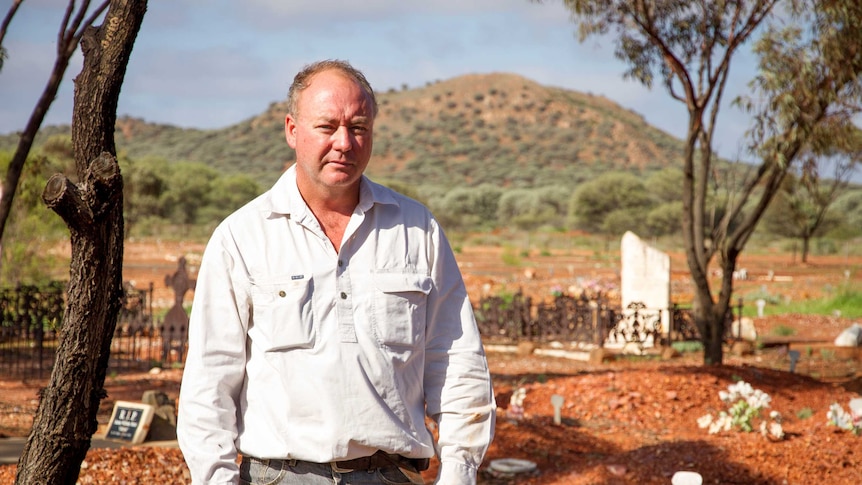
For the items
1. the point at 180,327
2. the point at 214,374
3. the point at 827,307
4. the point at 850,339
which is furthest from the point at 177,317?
the point at 827,307

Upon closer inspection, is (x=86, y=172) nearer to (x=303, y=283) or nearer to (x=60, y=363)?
(x=60, y=363)

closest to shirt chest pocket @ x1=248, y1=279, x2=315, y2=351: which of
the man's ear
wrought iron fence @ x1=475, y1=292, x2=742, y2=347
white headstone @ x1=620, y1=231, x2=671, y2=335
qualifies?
the man's ear

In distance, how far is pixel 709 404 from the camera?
8.95 metres

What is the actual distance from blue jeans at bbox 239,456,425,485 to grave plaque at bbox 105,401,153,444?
17.3ft

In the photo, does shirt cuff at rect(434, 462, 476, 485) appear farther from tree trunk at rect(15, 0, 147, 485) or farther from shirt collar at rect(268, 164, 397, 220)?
tree trunk at rect(15, 0, 147, 485)

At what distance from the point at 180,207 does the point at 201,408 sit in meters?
54.2

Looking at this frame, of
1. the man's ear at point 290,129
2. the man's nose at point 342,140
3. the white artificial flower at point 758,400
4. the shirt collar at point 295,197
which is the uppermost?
the man's ear at point 290,129

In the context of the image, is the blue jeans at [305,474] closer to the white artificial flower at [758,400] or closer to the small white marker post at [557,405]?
the white artificial flower at [758,400]

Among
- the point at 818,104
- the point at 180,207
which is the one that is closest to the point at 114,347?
the point at 818,104

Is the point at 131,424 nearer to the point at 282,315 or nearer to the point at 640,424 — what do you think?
the point at 640,424

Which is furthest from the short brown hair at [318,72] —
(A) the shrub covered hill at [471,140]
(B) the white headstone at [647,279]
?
(A) the shrub covered hill at [471,140]

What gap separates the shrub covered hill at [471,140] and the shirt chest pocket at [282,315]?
70.0 m

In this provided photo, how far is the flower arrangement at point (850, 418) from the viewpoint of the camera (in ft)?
22.2

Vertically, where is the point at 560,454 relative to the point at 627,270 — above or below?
below
